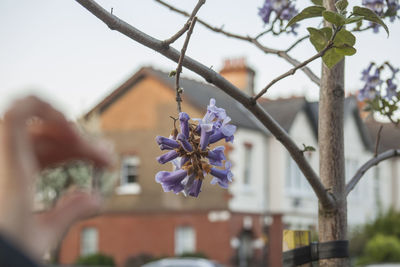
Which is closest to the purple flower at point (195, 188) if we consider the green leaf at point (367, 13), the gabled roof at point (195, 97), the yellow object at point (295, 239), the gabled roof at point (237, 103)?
the green leaf at point (367, 13)

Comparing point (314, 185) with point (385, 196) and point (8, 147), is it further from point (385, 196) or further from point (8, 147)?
point (385, 196)

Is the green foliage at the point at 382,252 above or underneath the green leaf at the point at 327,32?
underneath

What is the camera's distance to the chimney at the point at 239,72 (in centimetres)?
2777

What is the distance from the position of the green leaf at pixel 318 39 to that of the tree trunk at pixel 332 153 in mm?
733

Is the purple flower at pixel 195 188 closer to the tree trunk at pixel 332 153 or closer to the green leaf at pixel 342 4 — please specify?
the green leaf at pixel 342 4

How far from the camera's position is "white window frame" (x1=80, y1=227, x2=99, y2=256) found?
28125 millimetres

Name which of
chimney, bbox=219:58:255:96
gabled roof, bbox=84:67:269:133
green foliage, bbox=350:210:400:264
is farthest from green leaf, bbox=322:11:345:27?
chimney, bbox=219:58:255:96

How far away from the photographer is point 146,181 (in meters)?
26.8

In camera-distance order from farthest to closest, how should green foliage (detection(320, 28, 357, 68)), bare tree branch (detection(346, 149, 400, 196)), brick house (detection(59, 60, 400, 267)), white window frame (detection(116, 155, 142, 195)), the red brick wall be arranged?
white window frame (detection(116, 155, 142, 195))
brick house (detection(59, 60, 400, 267))
the red brick wall
bare tree branch (detection(346, 149, 400, 196))
green foliage (detection(320, 28, 357, 68))

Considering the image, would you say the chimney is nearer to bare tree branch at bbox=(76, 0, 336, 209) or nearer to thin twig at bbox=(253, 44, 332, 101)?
bare tree branch at bbox=(76, 0, 336, 209)

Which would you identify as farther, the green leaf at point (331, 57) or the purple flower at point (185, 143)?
the green leaf at point (331, 57)

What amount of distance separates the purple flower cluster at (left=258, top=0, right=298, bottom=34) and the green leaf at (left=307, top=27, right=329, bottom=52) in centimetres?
150

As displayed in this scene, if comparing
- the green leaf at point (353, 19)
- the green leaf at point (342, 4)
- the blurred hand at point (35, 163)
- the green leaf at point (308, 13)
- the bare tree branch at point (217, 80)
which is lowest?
the blurred hand at point (35, 163)

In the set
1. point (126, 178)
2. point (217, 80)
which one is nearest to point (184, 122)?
point (217, 80)
